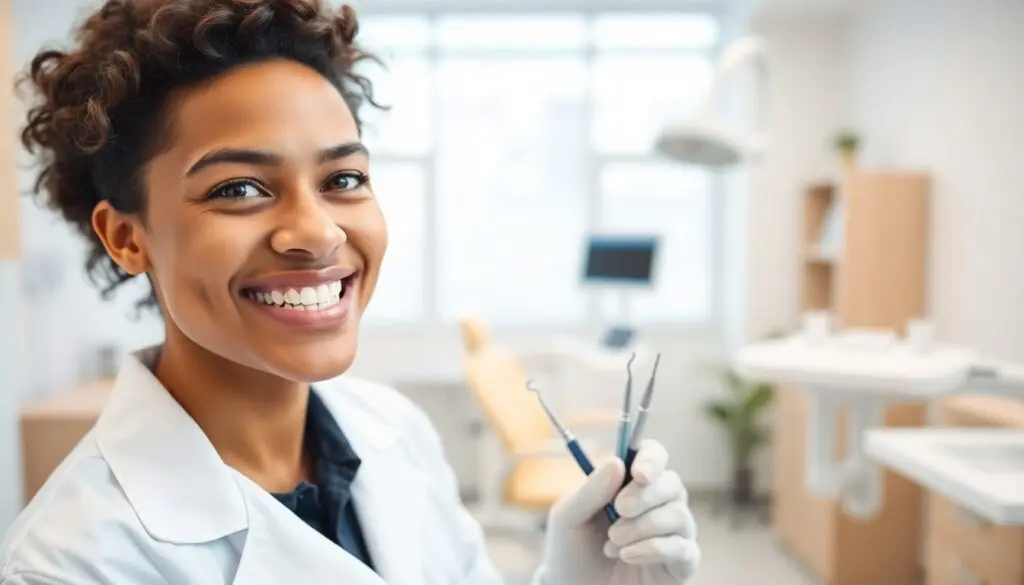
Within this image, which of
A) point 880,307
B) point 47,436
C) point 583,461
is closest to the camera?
point 583,461

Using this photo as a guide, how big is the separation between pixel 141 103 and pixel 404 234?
3475mm

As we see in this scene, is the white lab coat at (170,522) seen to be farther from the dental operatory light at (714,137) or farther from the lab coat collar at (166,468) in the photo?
the dental operatory light at (714,137)

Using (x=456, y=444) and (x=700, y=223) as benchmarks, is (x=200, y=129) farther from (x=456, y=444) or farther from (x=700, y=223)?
(x=700, y=223)

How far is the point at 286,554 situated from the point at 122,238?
1.24 ft

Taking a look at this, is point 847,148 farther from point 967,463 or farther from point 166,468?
point 166,468

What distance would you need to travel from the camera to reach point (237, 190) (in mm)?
802

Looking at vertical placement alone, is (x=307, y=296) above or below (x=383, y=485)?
above

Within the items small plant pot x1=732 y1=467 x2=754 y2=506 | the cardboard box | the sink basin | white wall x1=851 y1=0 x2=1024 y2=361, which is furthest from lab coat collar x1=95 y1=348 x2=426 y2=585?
small plant pot x1=732 y1=467 x2=754 y2=506

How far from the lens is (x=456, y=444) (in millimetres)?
4133

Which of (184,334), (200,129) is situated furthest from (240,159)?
(184,334)

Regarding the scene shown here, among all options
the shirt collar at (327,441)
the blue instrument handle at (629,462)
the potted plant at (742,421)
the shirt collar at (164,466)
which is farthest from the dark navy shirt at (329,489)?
the potted plant at (742,421)

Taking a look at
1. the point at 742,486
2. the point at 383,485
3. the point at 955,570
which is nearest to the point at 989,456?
the point at 955,570

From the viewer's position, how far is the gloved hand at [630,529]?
0.86m

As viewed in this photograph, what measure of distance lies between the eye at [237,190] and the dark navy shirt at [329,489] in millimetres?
347
